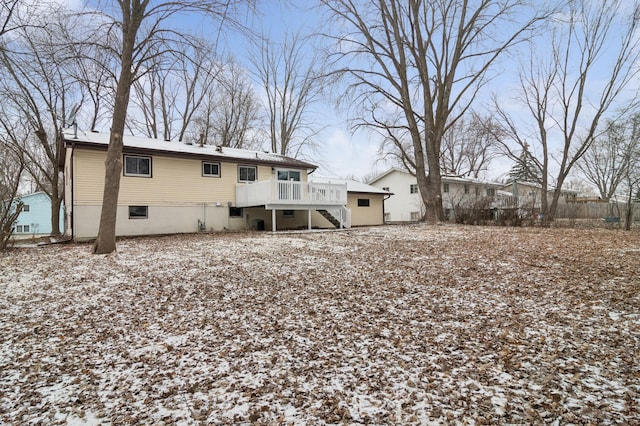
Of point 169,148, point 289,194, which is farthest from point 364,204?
point 169,148

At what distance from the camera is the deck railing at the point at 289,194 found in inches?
601

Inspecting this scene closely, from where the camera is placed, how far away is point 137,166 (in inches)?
584

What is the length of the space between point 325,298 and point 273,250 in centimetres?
468

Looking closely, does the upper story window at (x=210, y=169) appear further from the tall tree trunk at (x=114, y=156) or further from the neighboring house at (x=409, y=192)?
the neighboring house at (x=409, y=192)

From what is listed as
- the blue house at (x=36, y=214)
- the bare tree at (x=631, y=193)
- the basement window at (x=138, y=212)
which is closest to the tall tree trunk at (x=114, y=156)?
the basement window at (x=138, y=212)

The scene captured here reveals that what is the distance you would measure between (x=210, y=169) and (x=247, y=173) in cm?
202

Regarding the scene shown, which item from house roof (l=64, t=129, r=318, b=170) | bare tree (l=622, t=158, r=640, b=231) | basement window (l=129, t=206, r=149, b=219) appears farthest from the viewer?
basement window (l=129, t=206, r=149, b=219)

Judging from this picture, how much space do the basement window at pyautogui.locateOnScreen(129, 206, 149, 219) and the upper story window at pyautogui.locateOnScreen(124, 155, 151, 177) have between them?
57.8 inches

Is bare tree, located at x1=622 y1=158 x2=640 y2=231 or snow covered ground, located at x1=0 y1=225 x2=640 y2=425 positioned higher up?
bare tree, located at x1=622 y1=158 x2=640 y2=231

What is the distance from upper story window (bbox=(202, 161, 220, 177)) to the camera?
16.6 m

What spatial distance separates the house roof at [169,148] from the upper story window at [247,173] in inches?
20.4

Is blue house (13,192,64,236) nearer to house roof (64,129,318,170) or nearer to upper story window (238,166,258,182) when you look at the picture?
house roof (64,129,318,170)

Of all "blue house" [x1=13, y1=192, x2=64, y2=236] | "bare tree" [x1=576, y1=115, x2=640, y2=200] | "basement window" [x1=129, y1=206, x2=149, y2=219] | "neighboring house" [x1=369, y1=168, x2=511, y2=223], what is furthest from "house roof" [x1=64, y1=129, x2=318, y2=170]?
"bare tree" [x1=576, y1=115, x2=640, y2=200]

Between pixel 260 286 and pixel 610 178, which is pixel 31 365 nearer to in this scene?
pixel 260 286
